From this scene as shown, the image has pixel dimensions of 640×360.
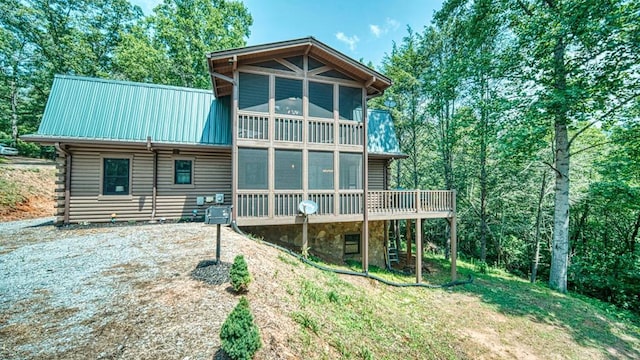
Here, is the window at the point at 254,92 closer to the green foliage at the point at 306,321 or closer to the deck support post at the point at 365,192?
the deck support post at the point at 365,192

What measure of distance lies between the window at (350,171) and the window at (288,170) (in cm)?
153

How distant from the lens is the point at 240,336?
105 inches

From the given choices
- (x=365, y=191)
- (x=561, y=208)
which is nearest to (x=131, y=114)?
(x=365, y=191)

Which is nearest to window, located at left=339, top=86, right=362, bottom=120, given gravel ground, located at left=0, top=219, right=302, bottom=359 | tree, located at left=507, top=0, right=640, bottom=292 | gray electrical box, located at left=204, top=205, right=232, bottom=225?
gravel ground, located at left=0, top=219, right=302, bottom=359

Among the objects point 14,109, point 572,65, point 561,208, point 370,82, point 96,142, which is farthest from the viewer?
point 14,109

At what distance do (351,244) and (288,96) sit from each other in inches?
255

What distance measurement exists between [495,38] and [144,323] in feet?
58.2

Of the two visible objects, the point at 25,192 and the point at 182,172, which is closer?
the point at 182,172

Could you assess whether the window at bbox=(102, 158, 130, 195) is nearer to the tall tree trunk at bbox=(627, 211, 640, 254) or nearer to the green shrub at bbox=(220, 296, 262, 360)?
the green shrub at bbox=(220, 296, 262, 360)

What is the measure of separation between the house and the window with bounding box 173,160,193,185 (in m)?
0.04

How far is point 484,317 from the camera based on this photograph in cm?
687

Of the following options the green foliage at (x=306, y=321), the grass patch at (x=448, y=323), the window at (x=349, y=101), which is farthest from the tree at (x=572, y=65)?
the green foliage at (x=306, y=321)

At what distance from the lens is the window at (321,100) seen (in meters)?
8.63

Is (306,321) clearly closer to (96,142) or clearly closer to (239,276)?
(239,276)
